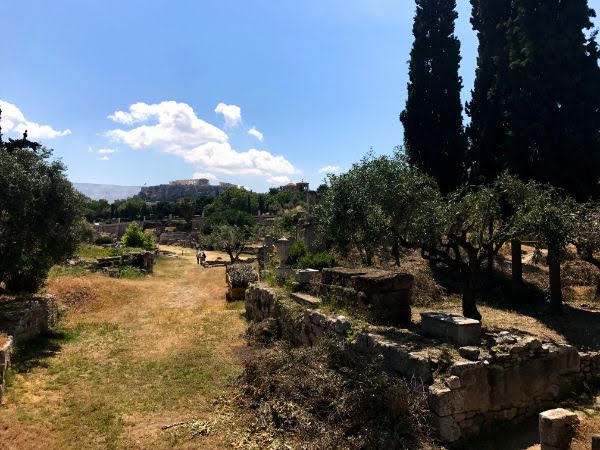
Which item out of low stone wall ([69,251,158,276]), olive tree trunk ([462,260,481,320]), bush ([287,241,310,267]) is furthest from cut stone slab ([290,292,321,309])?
low stone wall ([69,251,158,276])

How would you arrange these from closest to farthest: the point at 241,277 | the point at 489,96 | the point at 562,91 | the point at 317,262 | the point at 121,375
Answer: the point at 121,375 → the point at 562,91 → the point at 317,262 → the point at 489,96 → the point at 241,277

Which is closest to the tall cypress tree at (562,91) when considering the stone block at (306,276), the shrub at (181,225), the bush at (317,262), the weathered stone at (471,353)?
the bush at (317,262)

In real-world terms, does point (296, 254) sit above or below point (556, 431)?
above

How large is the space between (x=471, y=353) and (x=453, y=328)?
0.85 m

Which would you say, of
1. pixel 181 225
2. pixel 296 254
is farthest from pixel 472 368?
pixel 181 225

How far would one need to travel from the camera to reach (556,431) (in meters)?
5.72

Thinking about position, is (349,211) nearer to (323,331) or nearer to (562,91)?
(323,331)

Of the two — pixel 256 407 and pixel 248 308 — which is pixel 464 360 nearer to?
pixel 256 407

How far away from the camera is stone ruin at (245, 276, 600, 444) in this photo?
21.8 ft

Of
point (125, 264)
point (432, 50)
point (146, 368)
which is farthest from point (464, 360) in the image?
point (125, 264)

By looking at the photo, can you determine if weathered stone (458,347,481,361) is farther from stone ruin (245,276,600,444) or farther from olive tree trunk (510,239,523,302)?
olive tree trunk (510,239,523,302)

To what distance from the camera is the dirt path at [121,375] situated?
685 centimetres

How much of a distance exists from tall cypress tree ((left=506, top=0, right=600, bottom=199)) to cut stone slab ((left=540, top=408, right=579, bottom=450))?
11129 mm

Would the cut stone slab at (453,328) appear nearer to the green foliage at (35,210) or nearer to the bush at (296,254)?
the bush at (296,254)
